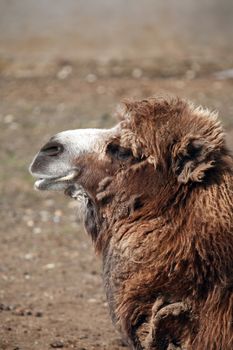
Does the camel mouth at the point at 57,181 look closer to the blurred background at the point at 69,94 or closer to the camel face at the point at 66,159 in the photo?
the camel face at the point at 66,159

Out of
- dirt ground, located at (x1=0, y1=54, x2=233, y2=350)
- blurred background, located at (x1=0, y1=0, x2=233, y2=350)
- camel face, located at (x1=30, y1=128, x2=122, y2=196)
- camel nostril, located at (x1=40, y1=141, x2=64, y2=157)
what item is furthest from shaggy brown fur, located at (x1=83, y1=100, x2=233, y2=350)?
blurred background, located at (x1=0, y1=0, x2=233, y2=350)

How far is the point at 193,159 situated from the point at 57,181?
0.72 metres

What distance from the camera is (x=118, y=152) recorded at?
503cm

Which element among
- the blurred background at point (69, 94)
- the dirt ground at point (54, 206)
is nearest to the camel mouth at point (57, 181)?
the dirt ground at point (54, 206)

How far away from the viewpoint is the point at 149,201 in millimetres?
4848

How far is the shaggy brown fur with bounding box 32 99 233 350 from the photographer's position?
4617 mm

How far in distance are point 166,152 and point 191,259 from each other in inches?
21.7

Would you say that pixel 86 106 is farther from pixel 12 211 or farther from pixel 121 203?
pixel 121 203

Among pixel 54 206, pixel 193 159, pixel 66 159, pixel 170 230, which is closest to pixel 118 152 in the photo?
pixel 66 159

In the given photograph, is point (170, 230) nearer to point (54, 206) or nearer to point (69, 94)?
point (54, 206)

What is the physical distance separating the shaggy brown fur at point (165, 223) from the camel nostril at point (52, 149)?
10 centimetres

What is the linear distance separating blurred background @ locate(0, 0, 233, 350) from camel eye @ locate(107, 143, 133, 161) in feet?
5.24

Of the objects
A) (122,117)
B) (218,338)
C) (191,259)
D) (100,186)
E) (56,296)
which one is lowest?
(56,296)

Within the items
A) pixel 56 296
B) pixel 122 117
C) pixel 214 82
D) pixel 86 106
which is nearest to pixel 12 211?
pixel 56 296
